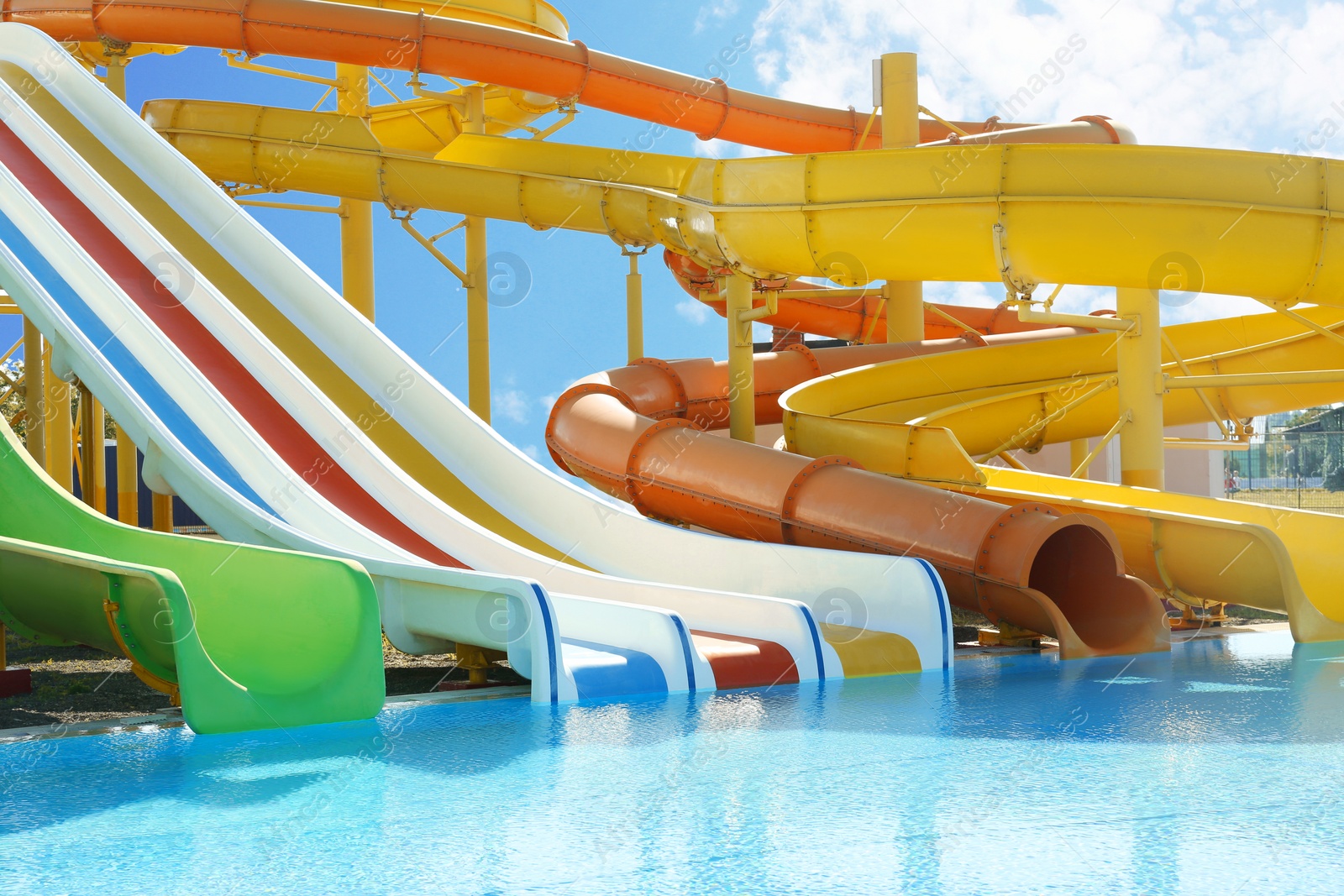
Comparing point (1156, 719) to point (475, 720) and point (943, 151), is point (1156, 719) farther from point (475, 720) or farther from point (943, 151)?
point (943, 151)

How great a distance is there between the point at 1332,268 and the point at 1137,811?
490 centimetres

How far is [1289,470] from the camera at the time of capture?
32688mm

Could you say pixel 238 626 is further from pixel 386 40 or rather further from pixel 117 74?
pixel 117 74

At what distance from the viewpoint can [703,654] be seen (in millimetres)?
5562

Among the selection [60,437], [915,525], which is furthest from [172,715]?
[60,437]

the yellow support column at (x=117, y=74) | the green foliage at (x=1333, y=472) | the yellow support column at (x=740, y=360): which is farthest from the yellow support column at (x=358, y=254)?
the green foliage at (x=1333, y=472)

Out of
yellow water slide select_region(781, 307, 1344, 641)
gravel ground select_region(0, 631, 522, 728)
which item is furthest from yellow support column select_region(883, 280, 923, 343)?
gravel ground select_region(0, 631, 522, 728)

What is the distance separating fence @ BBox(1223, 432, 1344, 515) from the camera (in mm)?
27516

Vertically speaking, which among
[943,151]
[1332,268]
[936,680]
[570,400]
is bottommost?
[936,680]

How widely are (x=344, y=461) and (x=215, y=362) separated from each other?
1247 mm

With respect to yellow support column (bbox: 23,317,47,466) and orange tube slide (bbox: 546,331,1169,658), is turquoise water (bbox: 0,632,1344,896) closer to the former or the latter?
orange tube slide (bbox: 546,331,1169,658)

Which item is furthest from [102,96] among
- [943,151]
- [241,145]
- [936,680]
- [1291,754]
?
[1291,754]

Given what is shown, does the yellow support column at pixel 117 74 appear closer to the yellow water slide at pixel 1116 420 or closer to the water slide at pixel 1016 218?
the water slide at pixel 1016 218

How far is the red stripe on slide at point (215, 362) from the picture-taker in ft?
22.3
